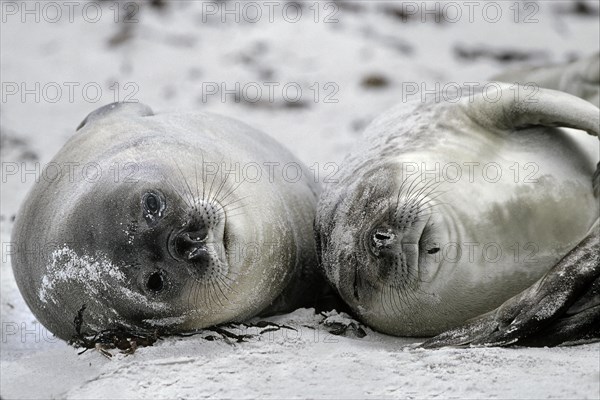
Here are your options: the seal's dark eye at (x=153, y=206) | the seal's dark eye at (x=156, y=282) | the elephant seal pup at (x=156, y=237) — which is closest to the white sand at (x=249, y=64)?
the elephant seal pup at (x=156, y=237)

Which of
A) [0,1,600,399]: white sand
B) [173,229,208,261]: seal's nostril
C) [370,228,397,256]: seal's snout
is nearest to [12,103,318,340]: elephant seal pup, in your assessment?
[173,229,208,261]: seal's nostril

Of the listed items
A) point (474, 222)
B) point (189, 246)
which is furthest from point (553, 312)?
point (189, 246)

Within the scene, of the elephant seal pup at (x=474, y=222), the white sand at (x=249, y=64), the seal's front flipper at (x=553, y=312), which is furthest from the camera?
the white sand at (x=249, y=64)

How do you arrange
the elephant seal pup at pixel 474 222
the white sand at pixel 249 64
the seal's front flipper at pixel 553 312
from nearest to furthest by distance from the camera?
the seal's front flipper at pixel 553 312 → the elephant seal pup at pixel 474 222 → the white sand at pixel 249 64

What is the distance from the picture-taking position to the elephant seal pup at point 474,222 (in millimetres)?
3221

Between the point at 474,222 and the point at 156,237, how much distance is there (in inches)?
41.0

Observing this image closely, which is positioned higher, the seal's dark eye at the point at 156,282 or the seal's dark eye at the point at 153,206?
the seal's dark eye at the point at 153,206

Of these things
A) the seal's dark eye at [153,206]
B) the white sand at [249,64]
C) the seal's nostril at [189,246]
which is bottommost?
the seal's nostril at [189,246]

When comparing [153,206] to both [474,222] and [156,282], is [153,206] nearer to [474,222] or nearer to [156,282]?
[156,282]

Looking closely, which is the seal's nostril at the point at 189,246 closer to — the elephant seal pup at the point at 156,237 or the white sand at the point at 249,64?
the elephant seal pup at the point at 156,237

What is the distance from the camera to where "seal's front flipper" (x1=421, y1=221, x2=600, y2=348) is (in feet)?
10.0

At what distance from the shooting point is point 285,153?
177 inches

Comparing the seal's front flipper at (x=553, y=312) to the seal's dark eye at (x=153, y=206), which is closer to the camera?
the seal's front flipper at (x=553, y=312)

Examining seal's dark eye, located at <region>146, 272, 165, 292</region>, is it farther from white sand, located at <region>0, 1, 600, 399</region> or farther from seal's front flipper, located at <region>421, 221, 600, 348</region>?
seal's front flipper, located at <region>421, 221, 600, 348</region>
